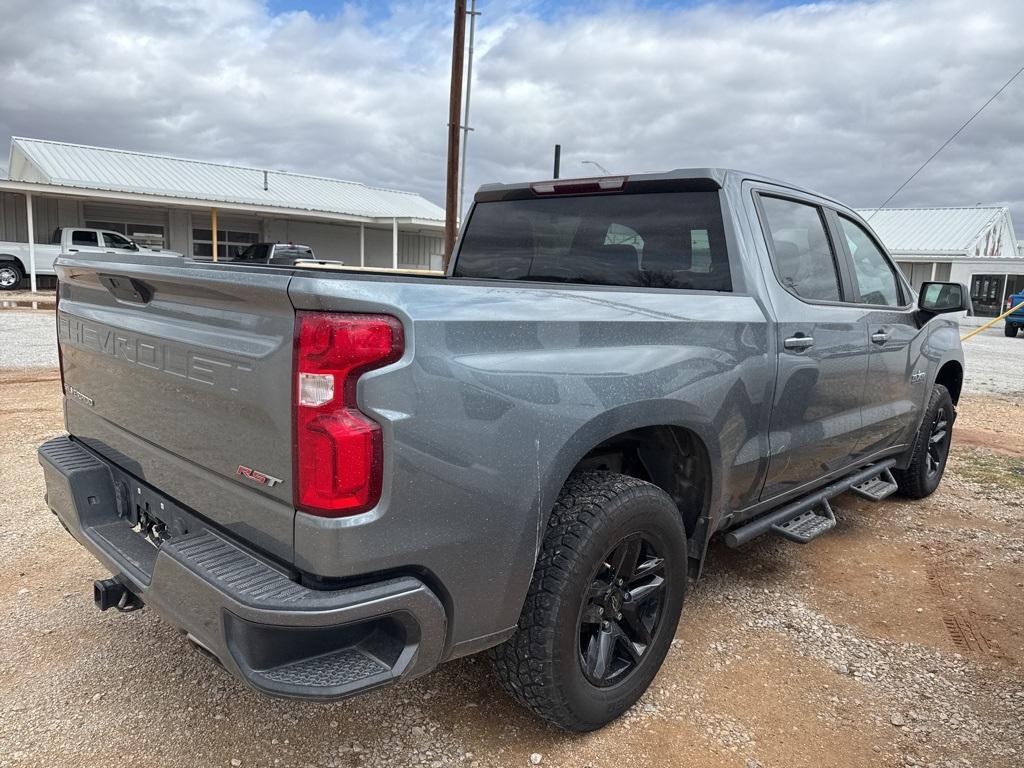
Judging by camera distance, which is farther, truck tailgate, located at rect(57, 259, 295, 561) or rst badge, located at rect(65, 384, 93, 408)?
rst badge, located at rect(65, 384, 93, 408)

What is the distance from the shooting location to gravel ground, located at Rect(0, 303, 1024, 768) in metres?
2.48

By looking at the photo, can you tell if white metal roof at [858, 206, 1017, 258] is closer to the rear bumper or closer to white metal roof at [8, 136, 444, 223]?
white metal roof at [8, 136, 444, 223]

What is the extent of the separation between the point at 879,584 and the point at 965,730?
1287mm

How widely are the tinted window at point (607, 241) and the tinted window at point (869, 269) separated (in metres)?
1.21

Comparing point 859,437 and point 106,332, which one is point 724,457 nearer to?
point 859,437

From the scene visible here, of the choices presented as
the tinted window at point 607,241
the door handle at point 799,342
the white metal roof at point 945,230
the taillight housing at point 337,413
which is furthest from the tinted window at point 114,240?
the white metal roof at point 945,230

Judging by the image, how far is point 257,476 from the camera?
1.97 metres

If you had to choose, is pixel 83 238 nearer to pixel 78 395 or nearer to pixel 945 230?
pixel 78 395

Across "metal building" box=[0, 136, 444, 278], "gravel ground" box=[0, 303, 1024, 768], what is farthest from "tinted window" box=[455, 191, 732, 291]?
"metal building" box=[0, 136, 444, 278]

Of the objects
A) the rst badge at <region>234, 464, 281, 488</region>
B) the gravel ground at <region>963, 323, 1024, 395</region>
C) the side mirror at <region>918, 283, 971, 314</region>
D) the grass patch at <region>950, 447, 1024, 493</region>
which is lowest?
the gravel ground at <region>963, 323, 1024, 395</region>

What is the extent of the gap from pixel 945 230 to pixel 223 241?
32150 mm

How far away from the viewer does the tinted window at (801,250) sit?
134 inches

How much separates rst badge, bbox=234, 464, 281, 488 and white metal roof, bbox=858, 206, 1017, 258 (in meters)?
36.0

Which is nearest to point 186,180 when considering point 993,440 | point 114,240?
point 114,240
